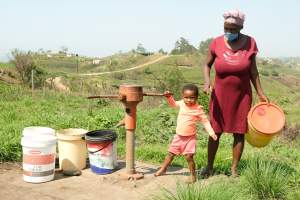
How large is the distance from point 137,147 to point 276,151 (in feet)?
7.72

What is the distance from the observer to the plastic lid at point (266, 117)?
15.9 feet

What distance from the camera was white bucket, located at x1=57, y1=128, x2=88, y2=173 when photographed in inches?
207

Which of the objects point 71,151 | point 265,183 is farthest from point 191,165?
point 71,151

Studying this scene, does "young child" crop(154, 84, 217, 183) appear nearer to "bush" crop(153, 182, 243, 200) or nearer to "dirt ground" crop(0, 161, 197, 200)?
"dirt ground" crop(0, 161, 197, 200)

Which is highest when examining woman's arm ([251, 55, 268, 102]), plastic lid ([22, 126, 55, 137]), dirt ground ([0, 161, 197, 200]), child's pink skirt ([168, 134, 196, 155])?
woman's arm ([251, 55, 268, 102])

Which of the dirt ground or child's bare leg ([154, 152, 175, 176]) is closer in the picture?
the dirt ground

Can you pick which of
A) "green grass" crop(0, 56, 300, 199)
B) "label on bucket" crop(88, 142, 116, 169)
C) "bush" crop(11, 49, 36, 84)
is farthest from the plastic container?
"bush" crop(11, 49, 36, 84)

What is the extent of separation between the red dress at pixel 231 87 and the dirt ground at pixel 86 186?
86 centimetres

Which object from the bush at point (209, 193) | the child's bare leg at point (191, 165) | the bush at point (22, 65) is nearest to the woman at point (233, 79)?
the child's bare leg at point (191, 165)

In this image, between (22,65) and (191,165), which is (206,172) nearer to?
(191,165)

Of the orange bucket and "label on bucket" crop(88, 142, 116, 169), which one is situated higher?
the orange bucket

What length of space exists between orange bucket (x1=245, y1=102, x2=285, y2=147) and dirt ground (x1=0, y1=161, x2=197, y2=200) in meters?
0.98

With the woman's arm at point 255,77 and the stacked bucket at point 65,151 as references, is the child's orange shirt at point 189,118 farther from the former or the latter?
the stacked bucket at point 65,151

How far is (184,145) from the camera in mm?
4941
